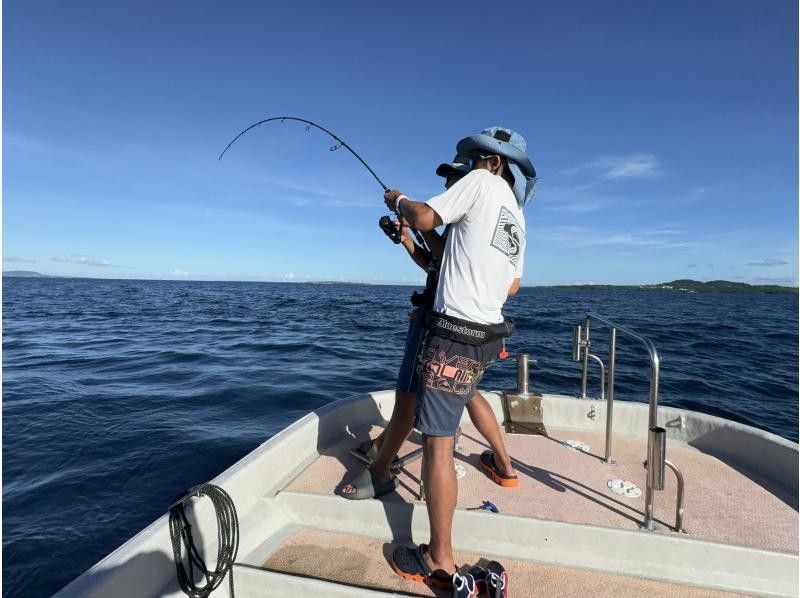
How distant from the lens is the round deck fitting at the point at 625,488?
2694mm

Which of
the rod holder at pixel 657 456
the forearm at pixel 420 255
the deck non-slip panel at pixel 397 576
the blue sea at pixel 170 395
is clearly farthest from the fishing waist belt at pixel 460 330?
the blue sea at pixel 170 395

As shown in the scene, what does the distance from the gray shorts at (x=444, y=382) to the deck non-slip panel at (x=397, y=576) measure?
0.72 metres

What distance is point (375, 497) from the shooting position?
2.50 meters

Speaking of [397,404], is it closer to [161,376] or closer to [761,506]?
[761,506]

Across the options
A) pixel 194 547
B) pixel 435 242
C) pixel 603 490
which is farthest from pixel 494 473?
pixel 194 547

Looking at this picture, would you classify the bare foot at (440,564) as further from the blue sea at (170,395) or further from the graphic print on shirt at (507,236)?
the blue sea at (170,395)

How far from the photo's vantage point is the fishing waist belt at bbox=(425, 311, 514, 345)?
1.84 m

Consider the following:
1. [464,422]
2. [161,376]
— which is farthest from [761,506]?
[161,376]

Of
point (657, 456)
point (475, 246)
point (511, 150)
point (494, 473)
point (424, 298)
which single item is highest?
point (511, 150)

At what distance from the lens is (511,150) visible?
77.4 inches

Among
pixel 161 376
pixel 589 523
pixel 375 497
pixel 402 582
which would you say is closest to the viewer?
pixel 402 582

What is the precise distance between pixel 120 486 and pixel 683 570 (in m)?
4.36

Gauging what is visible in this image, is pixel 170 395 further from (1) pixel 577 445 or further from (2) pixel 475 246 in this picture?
(2) pixel 475 246

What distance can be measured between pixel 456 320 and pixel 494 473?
60.0 inches
